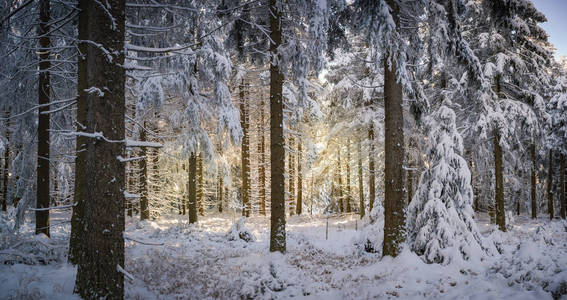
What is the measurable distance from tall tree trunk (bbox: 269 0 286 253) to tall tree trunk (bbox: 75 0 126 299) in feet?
18.8

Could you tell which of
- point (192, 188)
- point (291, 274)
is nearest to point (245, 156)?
point (192, 188)

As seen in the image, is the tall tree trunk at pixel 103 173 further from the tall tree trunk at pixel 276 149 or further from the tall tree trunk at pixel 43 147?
the tall tree trunk at pixel 276 149

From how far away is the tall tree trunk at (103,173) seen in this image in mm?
4293

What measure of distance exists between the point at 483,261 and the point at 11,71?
585 inches

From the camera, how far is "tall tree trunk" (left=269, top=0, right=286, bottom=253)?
383 inches

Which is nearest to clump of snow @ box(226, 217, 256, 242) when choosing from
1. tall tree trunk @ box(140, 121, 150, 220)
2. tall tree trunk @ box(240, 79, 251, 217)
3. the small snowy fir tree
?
tall tree trunk @ box(240, 79, 251, 217)

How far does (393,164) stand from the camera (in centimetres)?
845

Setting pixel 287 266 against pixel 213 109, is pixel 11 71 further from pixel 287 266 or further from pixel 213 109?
pixel 287 266

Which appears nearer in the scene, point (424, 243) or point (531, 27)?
point (424, 243)

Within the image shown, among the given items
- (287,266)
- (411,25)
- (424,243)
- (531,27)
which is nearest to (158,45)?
(287,266)

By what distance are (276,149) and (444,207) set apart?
5509mm

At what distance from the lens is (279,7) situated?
31.2 ft

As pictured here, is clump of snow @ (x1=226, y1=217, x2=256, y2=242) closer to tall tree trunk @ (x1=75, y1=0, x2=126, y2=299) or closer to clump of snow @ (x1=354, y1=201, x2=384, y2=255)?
clump of snow @ (x1=354, y1=201, x2=384, y2=255)

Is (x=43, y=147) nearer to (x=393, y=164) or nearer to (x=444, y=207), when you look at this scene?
(x=393, y=164)
